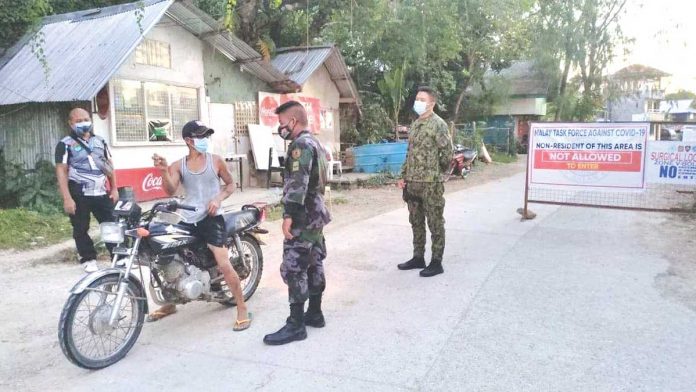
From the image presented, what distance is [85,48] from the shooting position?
30.8ft

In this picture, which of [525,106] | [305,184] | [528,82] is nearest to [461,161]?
[305,184]

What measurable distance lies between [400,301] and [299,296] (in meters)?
1.22

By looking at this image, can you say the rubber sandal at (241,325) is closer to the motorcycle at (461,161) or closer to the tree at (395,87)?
the motorcycle at (461,161)

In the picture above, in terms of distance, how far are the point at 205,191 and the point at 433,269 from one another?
261 cm

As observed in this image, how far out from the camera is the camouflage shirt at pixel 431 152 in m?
5.62

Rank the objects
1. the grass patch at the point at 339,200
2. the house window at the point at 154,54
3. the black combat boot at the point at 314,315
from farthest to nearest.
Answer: the grass patch at the point at 339,200, the house window at the point at 154,54, the black combat boot at the point at 314,315

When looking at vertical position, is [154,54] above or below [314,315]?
above

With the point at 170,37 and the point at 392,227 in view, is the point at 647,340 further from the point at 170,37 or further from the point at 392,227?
the point at 170,37

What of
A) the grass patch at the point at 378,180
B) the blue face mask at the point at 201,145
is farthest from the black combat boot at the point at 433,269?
the grass patch at the point at 378,180

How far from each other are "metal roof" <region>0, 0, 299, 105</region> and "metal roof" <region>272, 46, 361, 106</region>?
270 cm

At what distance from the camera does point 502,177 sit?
16891 mm

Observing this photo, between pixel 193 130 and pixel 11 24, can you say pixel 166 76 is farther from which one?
pixel 193 130

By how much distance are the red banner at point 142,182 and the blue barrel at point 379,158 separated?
708 cm

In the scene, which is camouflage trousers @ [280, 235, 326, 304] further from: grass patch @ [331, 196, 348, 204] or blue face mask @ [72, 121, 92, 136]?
grass patch @ [331, 196, 348, 204]
